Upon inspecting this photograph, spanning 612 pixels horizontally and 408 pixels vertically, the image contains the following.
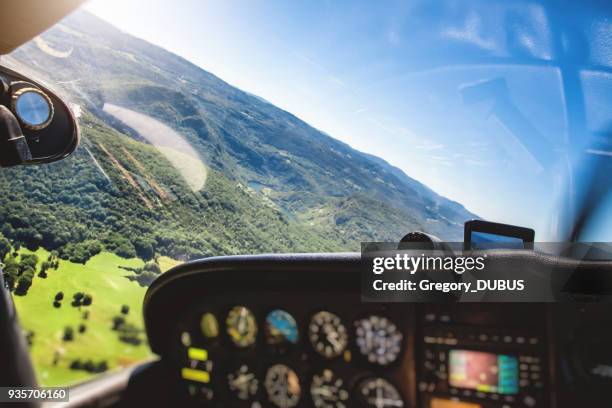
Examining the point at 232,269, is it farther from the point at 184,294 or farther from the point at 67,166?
the point at 67,166

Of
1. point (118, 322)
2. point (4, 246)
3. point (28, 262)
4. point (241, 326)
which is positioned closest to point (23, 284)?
point (28, 262)

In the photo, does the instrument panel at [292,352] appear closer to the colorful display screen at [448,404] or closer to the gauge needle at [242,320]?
the gauge needle at [242,320]

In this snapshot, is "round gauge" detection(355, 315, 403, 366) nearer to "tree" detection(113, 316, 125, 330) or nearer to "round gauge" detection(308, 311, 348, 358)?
"round gauge" detection(308, 311, 348, 358)

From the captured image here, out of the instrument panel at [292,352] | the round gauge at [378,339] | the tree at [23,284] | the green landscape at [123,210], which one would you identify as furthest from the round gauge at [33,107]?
the round gauge at [378,339]

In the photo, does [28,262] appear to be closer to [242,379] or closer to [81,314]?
[81,314]

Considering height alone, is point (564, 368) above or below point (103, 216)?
below

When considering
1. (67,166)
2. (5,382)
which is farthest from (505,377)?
(67,166)
